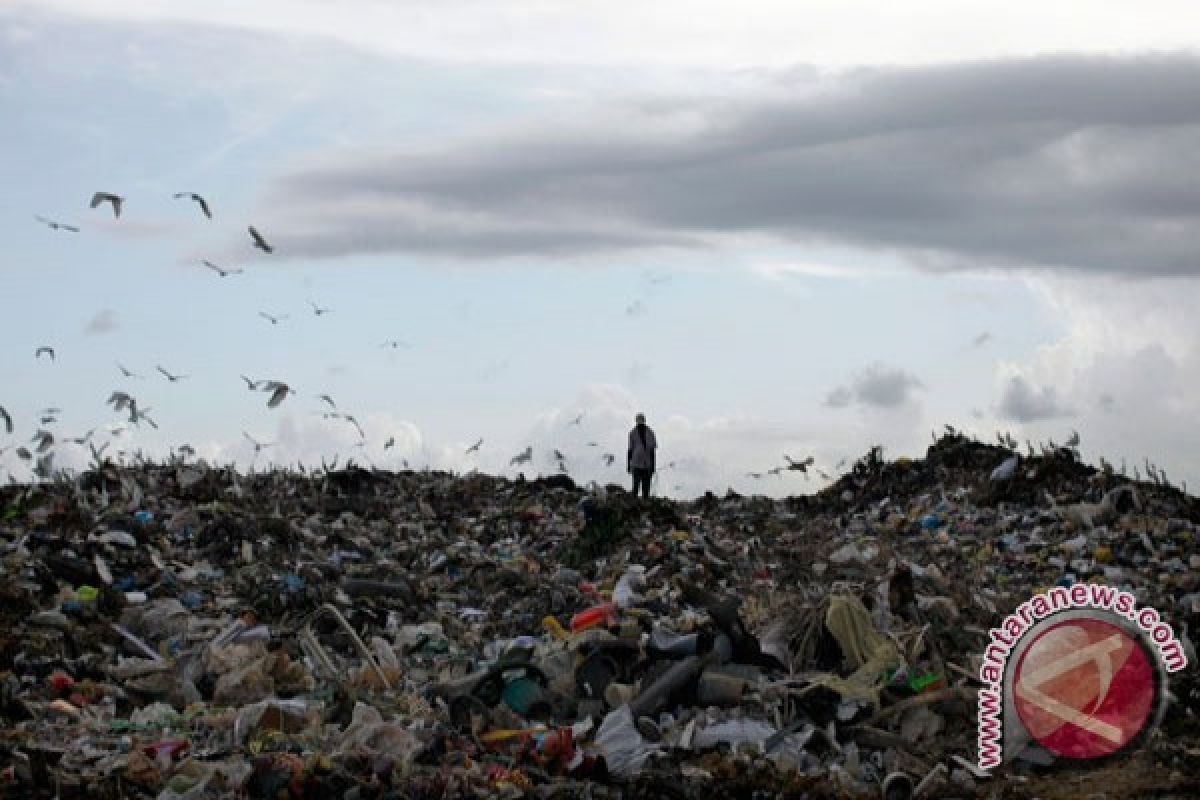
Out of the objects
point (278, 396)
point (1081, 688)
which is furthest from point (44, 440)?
point (1081, 688)

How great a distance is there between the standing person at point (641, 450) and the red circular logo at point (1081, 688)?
36.3 ft

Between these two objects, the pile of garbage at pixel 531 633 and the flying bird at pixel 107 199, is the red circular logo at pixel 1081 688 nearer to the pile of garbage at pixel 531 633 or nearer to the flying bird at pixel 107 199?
the pile of garbage at pixel 531 633

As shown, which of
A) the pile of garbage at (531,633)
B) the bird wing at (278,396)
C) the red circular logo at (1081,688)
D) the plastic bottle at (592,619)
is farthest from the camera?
the bird wing at (278,396)

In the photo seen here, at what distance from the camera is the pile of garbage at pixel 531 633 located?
633cm

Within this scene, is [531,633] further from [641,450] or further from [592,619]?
[641,450]

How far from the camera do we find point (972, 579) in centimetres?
Result: 1168

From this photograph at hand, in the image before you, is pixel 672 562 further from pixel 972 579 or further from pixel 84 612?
pixel 84 612

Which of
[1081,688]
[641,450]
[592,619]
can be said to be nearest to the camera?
[1081,688]

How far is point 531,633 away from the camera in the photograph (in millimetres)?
10414

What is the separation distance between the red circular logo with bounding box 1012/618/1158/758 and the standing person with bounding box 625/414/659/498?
11.1m

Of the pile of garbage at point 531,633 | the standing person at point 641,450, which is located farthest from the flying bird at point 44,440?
the standing person at point 641,450

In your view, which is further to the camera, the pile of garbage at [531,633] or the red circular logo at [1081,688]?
the red circular logo at [1081,688]

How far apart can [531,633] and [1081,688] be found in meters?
4.54

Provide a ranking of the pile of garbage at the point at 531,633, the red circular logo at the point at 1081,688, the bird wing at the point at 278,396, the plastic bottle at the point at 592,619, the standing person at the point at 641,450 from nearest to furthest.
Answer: the pile of garbage at the point at 531,633, the red circular logo at the point at 1081,688, the plastic bottle at the point at 592,619, the bird wing at the point at 278,396, the standing person at the point at 641,450
